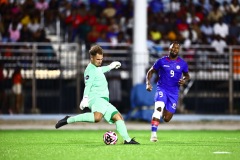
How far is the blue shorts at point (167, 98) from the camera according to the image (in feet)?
55.7

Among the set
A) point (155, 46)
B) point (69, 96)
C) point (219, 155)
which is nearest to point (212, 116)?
point (155, 46)

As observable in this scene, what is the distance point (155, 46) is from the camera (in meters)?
27.1

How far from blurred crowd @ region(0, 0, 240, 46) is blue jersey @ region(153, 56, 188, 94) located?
33.8 ft

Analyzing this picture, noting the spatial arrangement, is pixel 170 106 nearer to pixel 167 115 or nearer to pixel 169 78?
pixel 167 115

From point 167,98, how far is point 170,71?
1.97ft

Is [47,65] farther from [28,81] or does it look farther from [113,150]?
[113,150]

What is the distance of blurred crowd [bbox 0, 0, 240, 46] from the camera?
27328 mm

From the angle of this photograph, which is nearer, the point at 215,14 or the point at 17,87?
the point at 17,87

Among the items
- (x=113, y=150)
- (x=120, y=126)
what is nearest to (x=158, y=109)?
(x=120, y=126)

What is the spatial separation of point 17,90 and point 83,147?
459 inches

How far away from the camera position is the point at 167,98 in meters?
17.2

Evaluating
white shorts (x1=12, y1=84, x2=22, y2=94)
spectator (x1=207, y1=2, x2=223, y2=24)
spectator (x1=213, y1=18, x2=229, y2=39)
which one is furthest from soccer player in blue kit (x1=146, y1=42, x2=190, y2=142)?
spectator (x1=207, y1=2, x2=223, y2=24)

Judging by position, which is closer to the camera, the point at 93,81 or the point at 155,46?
the point at 93,81

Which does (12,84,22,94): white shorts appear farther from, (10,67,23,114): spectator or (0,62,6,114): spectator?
(0,62,6,114): spectator
